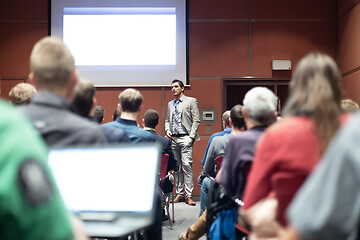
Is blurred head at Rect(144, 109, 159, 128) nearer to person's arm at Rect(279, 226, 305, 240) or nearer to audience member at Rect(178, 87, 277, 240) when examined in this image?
audience member at Rect(178, 87, 277, 240)

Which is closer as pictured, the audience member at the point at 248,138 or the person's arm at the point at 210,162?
the audience member at the point at 248,138

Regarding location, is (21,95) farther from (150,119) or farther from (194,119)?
(194,119)

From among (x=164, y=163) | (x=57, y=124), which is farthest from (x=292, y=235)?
(x=164, y=163)

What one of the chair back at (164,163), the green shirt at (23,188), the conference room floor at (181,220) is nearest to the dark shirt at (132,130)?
the chair back at (164,163)

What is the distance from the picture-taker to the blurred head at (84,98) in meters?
1.87

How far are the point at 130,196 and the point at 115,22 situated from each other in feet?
18.4

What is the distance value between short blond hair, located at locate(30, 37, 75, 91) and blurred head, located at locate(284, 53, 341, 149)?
2.61 feet

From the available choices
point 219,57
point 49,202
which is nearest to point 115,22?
point 219,57

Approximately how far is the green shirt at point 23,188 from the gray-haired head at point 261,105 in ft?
4.99

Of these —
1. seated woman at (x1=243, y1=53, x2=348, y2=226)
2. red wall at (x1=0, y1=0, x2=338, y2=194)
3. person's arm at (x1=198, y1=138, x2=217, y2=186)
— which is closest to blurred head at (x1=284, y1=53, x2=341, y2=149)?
seated woman at (x1=243, y1=53, x2=348, y2=226)

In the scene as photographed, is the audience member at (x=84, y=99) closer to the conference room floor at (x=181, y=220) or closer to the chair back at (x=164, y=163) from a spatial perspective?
the chair back at (x=164, y=163)

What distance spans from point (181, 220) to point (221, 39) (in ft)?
11.2

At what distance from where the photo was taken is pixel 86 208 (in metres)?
1.23

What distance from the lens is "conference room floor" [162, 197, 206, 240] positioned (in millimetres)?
3795
